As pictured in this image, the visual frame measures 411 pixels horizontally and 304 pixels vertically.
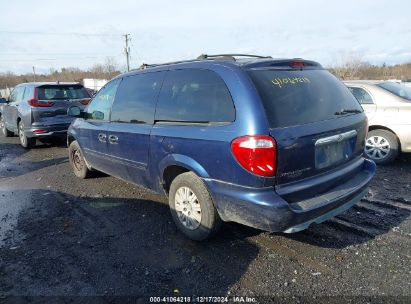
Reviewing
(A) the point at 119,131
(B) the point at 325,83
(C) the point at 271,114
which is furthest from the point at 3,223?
(B) the point at 325,83

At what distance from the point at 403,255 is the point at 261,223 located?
5.03 ft

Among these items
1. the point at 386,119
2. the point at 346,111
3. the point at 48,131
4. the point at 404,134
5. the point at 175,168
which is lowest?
the point at 48,131

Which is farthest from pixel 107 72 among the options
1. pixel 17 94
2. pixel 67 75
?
pixel 17 94

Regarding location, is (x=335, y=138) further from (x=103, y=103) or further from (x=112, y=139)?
(x=103, y=103)

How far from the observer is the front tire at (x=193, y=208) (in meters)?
3.45

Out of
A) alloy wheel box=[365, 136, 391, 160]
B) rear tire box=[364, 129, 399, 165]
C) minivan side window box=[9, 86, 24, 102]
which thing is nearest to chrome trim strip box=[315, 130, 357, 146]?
rear tire box=[364, 129, 399, 165]

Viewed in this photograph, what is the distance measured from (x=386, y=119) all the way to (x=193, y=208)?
15.2 feet

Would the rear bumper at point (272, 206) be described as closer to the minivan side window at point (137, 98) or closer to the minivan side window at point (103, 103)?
the minivan side window at point (137, 98)

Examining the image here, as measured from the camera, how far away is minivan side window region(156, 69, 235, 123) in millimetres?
3212

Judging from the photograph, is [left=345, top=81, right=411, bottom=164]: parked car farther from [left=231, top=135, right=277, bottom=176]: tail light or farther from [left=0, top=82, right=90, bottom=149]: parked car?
[left=0, top=82, right=90, bottom=149]: parked car

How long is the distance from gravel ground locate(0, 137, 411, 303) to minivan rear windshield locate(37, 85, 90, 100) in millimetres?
4660

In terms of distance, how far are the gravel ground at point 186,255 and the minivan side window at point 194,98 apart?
4.51ft

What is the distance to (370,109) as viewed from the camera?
661 cm

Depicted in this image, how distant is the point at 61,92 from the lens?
9.33 meters
